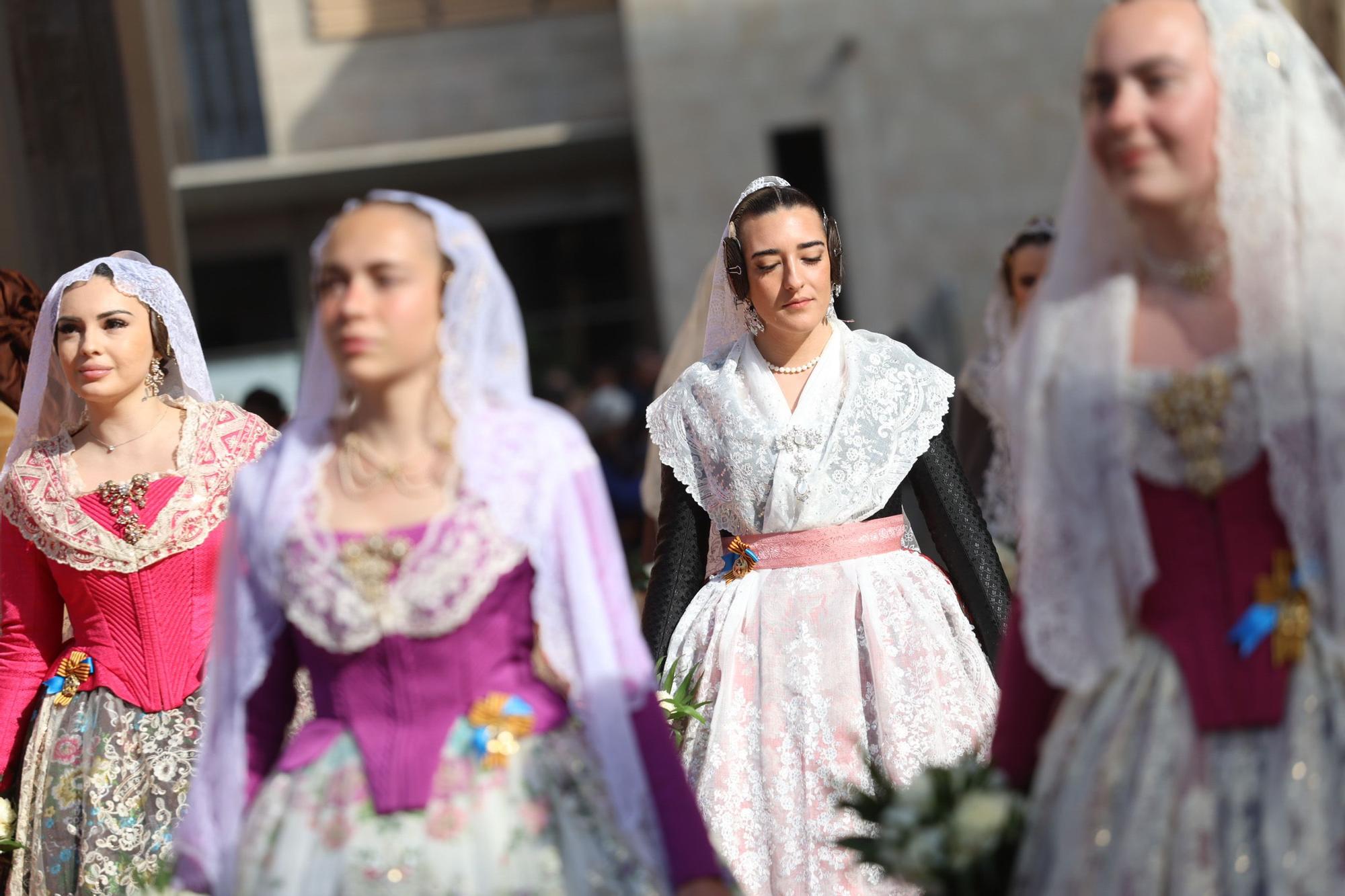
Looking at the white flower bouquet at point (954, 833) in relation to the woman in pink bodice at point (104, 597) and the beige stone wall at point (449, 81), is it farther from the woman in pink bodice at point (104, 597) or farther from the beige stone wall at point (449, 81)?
the beige stone wall at point (449, 81)

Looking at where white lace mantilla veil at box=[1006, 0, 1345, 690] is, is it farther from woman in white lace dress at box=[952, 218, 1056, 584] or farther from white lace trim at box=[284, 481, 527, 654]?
woman in white lace dress at box=[952, 218, 1056, 584]

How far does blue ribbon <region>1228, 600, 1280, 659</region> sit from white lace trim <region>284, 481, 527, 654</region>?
3.95ft

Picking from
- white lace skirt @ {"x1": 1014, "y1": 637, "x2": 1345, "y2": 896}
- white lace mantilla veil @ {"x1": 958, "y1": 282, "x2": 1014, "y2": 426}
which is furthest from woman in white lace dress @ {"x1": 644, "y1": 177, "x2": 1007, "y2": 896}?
white lace mantilla veil @ {"x1": 958, "y1": 282, "x2": 1014, "y2": 426}

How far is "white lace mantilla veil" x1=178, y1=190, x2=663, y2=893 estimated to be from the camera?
10.8 feet

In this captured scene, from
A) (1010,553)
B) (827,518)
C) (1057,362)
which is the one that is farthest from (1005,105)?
(1057,362)

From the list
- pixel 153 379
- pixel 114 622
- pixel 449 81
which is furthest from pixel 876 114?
pixel 114 622

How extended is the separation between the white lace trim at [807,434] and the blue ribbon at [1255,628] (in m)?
2.27

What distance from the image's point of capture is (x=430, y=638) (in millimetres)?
3248

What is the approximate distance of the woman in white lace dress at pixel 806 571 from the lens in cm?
501

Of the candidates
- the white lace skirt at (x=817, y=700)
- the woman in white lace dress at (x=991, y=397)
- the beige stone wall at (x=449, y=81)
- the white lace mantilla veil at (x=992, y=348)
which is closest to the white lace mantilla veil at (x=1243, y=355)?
the white lace skirt at (x=817, y=700)

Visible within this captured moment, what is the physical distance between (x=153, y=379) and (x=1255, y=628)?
3327mm

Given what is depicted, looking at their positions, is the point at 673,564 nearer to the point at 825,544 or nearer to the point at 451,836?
the point at 825,544

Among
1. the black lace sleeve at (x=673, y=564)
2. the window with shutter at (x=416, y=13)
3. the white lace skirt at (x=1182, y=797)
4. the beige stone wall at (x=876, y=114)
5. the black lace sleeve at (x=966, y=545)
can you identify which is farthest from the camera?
the window with shutter at (x=416, y=13)

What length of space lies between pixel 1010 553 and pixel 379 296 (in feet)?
13.8
